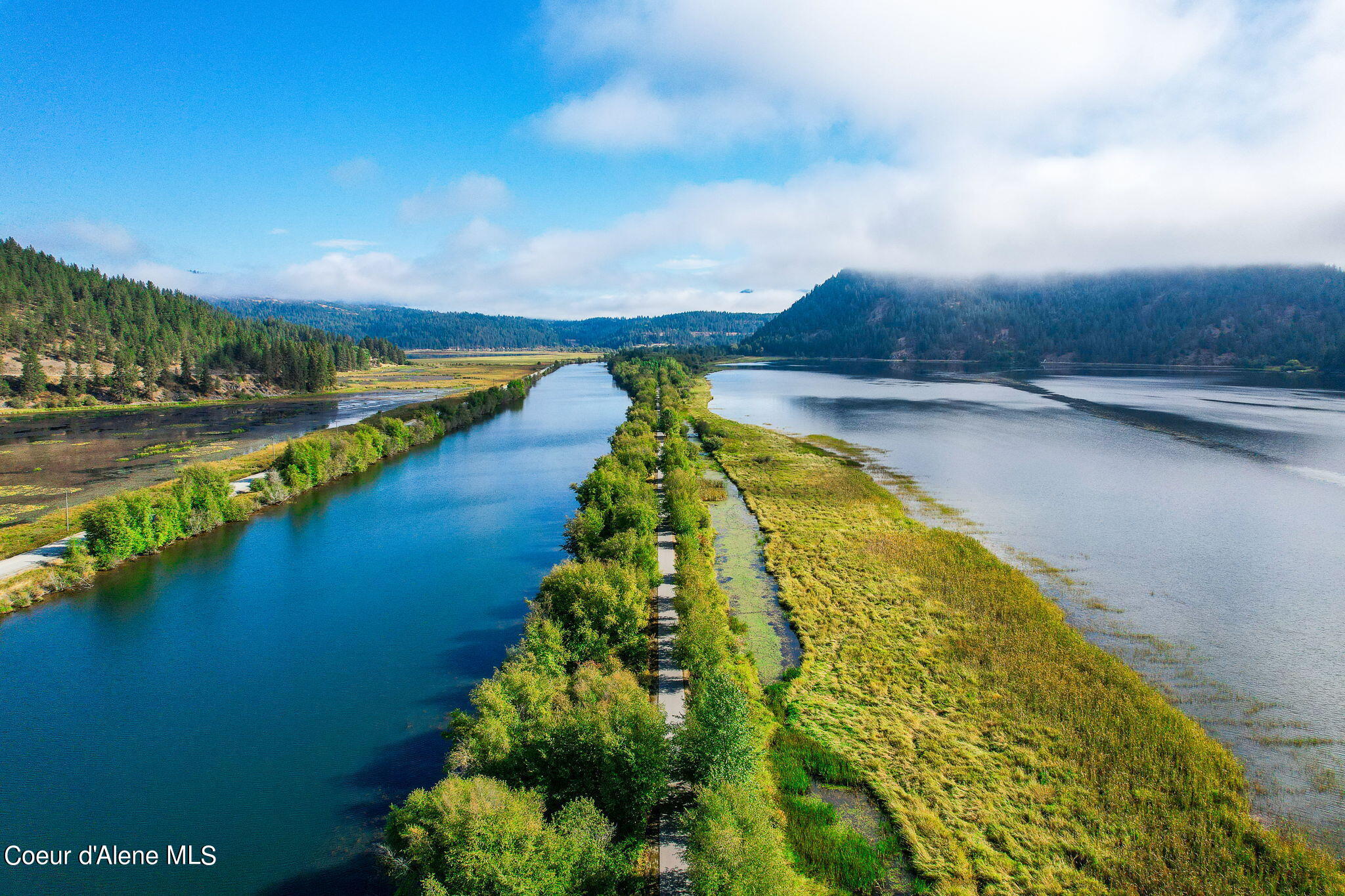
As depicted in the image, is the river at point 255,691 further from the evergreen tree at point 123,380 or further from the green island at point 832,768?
the evergreen tree at point 123,380

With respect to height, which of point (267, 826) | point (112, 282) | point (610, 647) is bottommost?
point (267, 826)

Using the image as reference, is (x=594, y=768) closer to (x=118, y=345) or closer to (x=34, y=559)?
(x=34, y=559)

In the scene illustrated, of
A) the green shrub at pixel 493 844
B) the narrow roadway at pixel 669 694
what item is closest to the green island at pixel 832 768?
the green shrub at pixel 493 844

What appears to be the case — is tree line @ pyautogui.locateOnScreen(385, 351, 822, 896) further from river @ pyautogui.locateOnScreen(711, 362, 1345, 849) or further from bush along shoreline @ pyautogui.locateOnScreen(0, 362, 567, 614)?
bush along shoreline @ pyautogui.locateOnScreen(0, 362, 567, 614)

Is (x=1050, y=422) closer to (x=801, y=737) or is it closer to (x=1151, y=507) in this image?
(x=1151, y=507)

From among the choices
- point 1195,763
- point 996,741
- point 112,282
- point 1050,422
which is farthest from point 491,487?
point 112,282
